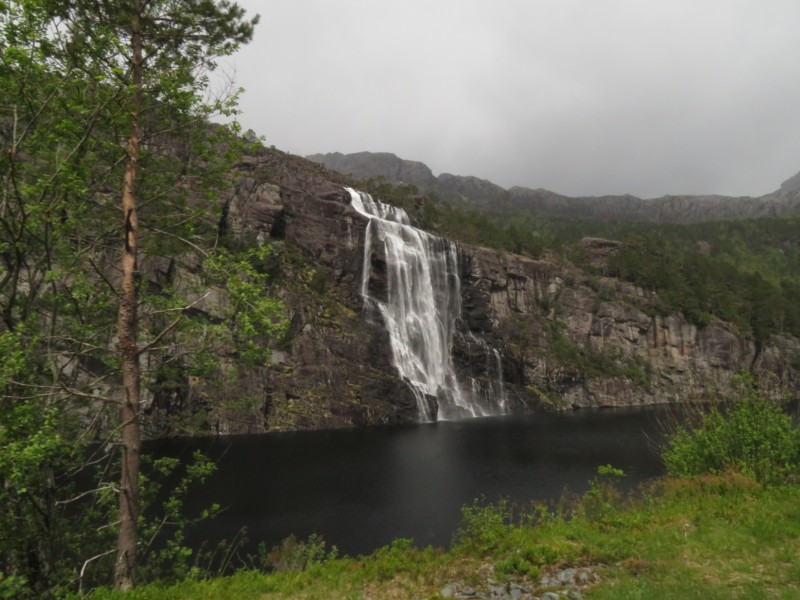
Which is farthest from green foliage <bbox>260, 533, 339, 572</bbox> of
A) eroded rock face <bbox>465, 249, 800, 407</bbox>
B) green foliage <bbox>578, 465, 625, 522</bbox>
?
eroded rock face <bbox>465, 249, 800, 407</bbox>

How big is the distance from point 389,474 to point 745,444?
1984 centimetres

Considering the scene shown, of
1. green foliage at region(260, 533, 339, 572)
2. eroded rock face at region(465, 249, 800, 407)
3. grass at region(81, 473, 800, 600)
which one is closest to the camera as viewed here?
grass at region(81, 473, 800, 600)

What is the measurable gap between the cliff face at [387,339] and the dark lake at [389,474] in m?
4.26

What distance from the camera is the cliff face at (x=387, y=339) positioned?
149 feet

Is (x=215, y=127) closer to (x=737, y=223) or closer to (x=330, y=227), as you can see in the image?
(x=330, y=227)

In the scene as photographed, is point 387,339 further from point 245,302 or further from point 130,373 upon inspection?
point 245,302

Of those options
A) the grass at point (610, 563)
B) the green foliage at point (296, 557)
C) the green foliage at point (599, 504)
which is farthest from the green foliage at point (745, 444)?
the green foliage at point (296, 557)

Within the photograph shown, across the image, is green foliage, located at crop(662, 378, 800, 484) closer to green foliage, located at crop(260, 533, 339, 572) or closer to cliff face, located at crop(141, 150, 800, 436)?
green foliage, located at crop(260, 533, 339, 572)

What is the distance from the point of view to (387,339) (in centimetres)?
5425

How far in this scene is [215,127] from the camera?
9.32 m

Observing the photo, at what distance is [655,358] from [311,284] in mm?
61185

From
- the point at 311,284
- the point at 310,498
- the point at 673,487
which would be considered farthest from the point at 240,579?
the point at 311,284

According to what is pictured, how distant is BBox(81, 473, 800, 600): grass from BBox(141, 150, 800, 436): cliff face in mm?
19380

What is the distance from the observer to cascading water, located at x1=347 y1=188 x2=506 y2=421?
5488 centimetres
